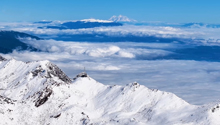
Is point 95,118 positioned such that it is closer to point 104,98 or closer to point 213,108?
point 104,98

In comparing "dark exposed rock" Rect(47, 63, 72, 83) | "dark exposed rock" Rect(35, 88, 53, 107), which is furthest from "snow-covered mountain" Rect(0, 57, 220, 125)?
"dark exposed rock" Rect(47, 63, 72, 83)

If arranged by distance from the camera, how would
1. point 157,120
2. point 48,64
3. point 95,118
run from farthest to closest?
point 48,64, point 95,118, point 157,120

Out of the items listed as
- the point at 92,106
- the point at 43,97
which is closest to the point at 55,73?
the point at 43,97

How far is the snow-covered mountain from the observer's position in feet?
355

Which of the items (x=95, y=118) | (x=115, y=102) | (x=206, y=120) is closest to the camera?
(x=206, y=120)

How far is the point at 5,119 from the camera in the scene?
113 metres

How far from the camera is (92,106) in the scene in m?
128

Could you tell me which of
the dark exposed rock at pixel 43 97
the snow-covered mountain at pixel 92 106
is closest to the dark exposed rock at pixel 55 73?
the snow-covered mountain at pixel 92 106

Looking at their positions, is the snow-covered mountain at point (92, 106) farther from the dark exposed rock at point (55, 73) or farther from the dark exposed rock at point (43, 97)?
the dark exposed rock at point (55, 73)

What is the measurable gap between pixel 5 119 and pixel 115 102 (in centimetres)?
4576

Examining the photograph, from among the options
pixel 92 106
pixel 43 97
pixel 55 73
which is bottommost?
pixel 92 106

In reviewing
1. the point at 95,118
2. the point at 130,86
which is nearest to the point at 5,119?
the point at 95,118

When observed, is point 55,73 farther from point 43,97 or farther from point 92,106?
point 92,106

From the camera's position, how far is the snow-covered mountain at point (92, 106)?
108 metres
